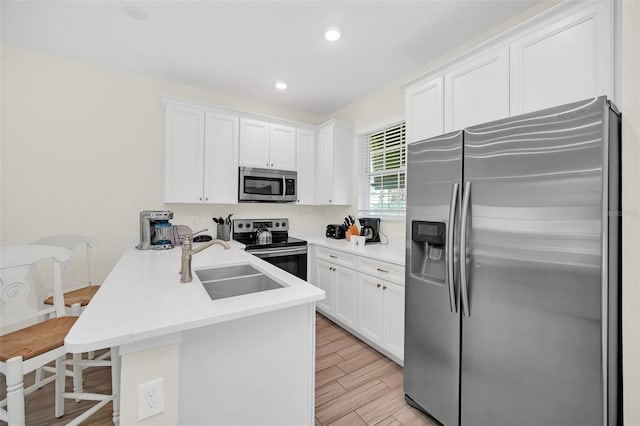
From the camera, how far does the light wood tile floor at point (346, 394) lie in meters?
1.67

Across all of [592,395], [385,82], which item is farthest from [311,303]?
[385,82]

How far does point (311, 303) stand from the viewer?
50.8 inches

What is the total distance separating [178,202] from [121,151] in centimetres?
79

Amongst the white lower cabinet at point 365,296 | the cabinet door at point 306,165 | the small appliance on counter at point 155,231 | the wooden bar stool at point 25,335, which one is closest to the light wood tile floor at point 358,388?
the white lower cabinet at point 365,296

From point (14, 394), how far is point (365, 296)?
220 centimetres

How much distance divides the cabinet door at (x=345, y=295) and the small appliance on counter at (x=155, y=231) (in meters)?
1.68

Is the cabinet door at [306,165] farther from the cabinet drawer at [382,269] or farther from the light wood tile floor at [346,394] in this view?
the light wood tile floor at [346,394]

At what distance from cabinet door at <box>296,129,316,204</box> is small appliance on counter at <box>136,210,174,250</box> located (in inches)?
65.8

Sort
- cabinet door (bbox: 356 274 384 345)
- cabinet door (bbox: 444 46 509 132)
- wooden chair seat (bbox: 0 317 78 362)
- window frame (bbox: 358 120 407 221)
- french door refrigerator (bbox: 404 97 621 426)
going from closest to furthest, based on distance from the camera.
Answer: french door refrigerator (bbox: 404 97 621 426) < wooden chair seat (bbox: 0 317 78 362) < cabinet door (bbox: 444 46 509 132) < cabinet door (bbox: 356 274 384 345) < window frame (bbox: 358 120 407 221)

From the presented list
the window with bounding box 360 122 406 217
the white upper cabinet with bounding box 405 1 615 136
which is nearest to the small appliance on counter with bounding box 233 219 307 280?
the window with bounding box 360 122 406 217

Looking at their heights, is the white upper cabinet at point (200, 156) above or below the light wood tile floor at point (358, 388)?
above

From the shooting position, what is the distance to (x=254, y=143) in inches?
129

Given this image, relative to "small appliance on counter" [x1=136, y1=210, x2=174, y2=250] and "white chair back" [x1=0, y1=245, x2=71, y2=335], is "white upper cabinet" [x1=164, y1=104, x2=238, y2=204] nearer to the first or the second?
"small appliance on counter" [x1=136, y1=210, x2=174, y2=250]

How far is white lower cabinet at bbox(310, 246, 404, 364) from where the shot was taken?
2174mm
